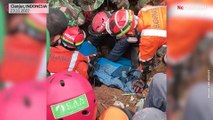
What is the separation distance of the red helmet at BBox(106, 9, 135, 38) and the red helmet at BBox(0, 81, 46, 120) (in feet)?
9.42

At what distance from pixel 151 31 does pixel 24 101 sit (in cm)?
277

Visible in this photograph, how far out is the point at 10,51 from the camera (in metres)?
1.88

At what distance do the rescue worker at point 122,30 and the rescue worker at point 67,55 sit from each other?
0.46 meters

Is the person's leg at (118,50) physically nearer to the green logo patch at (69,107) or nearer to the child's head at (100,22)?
the child's head at (100,22)

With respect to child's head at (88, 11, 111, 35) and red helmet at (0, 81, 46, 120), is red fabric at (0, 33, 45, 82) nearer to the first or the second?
red helmet at (0, 81, 46, 120)

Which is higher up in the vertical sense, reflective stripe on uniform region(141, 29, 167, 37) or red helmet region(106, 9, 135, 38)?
red helmet region(106, 9, 135, 38)

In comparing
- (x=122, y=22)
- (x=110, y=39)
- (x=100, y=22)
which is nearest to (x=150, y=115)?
(x=122, y=22)

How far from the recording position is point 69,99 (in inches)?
116

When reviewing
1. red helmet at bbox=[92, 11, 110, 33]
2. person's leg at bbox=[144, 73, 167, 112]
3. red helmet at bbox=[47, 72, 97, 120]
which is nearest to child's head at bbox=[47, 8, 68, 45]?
red helmet at bbox=[47, 72, 97, 120]

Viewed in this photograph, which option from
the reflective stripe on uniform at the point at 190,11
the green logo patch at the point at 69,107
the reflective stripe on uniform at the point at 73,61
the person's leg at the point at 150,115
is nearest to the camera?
the reflective stripe on uniform at the point at 190,11

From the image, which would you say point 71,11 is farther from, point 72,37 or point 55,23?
point 55,23

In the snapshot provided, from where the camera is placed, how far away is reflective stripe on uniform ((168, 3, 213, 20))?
158 centimetres

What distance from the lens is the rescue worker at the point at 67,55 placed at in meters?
4.46

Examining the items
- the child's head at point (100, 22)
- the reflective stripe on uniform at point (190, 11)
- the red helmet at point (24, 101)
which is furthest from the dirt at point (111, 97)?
the reflective stripe on uniform at point (190, 11)
